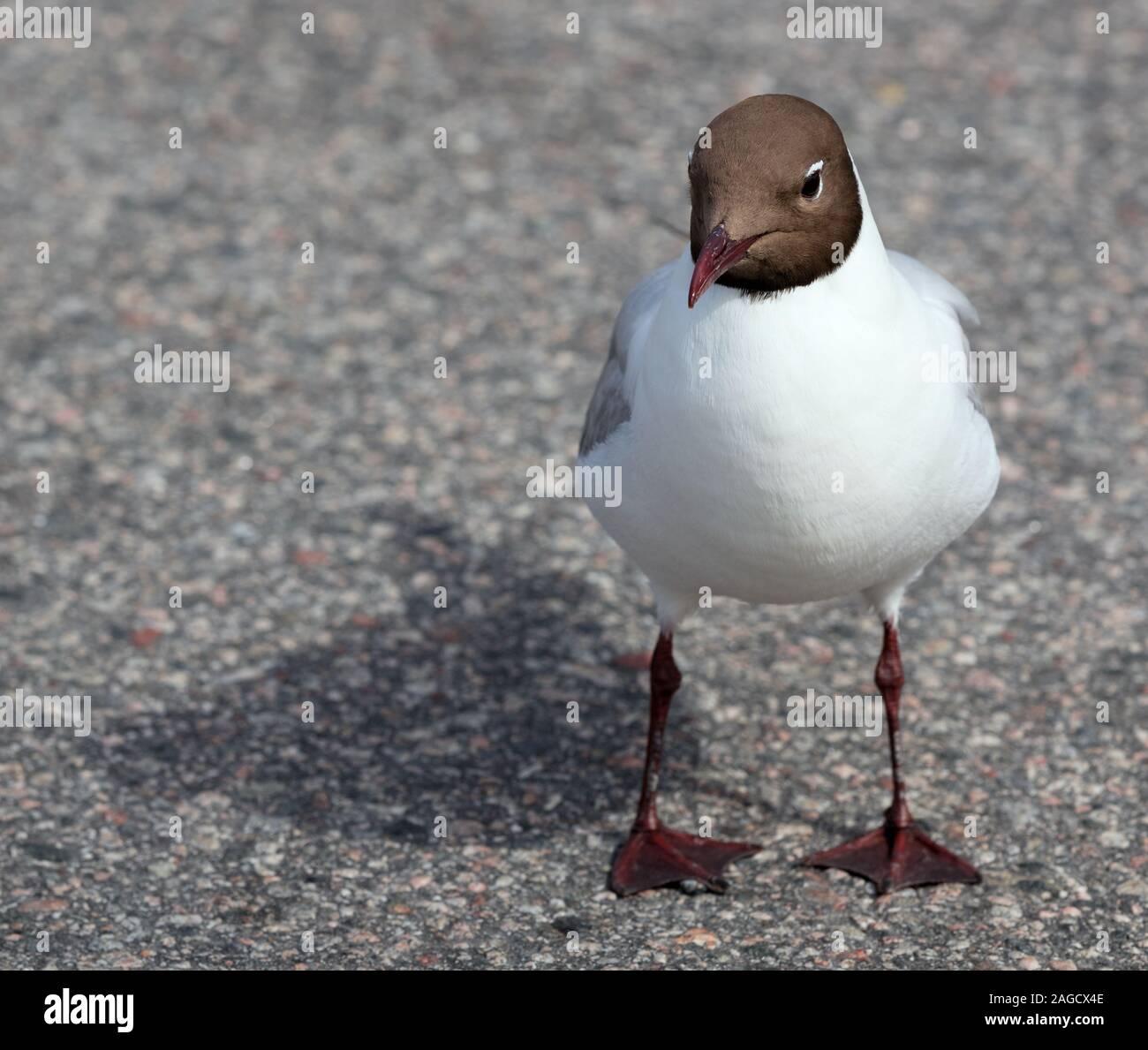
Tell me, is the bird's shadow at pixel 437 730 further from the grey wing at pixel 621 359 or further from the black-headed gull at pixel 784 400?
the grey wing at pixel 621 359

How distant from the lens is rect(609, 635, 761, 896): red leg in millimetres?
6051

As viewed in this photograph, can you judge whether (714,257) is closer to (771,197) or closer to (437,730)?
(771,197)

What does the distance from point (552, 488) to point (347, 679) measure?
5.36 ft

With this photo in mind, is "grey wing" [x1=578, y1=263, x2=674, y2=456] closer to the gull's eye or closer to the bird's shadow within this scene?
the gull's eye

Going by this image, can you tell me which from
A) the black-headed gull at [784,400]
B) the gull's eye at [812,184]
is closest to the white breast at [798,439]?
the black-headed gull at [784,400]

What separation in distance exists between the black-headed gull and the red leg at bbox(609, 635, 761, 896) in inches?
19.2

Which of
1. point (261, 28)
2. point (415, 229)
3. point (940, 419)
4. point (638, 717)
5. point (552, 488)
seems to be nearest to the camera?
point (940, 419)

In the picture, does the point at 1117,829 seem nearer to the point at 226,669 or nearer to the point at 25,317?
the point at 226,669

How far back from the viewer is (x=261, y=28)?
1184cm

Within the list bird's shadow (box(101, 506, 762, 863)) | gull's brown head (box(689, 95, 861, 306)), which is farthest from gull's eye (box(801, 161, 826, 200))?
bird's shadow (box(101, 506, 762, 863))

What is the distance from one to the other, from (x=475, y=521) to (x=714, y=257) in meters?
3.54

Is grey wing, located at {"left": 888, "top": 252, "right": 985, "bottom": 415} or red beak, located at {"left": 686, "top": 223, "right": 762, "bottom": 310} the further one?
grey wing, located at {"left": 888, "top": 252, "right": 985, "bottom": 415}

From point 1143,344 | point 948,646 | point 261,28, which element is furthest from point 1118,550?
point 261,28

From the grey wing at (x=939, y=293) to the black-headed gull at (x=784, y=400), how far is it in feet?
0.16
